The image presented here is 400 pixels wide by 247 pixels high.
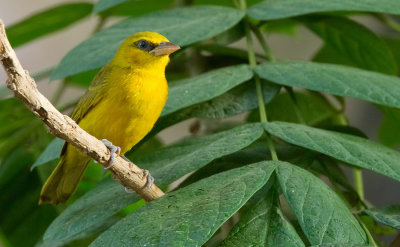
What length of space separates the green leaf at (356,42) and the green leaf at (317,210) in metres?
0.70

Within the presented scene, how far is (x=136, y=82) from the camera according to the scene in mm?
1385

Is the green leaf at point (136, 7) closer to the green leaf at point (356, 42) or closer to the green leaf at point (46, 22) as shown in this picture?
the green leaf at point (46, 22)

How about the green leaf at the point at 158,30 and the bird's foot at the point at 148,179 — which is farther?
the green leaf at the point at 158,30

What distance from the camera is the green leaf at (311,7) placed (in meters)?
1.22

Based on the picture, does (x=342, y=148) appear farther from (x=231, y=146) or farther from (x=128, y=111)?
(x=128, y=111)

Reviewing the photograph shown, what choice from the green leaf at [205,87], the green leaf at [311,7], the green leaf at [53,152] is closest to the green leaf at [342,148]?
the green leaf at [205,87]

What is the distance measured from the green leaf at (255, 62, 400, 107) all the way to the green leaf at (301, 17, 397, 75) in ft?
1.11

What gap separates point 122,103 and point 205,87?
0.25m

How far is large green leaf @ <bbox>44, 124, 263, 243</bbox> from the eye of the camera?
996 mm

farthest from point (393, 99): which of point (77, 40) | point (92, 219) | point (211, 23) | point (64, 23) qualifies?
point (77, 40)

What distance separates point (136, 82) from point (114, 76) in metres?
0.06

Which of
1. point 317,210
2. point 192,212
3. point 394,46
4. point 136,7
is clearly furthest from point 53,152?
point 394,46

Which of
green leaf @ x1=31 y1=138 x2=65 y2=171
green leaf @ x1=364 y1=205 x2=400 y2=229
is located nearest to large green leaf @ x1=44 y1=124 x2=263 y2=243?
green leaf @ x1=31 y1=138 x2=65 y2=171

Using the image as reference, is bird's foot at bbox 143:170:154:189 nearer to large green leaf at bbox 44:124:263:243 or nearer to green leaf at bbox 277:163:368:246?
large green leaf at bbox 44:124:263:243
